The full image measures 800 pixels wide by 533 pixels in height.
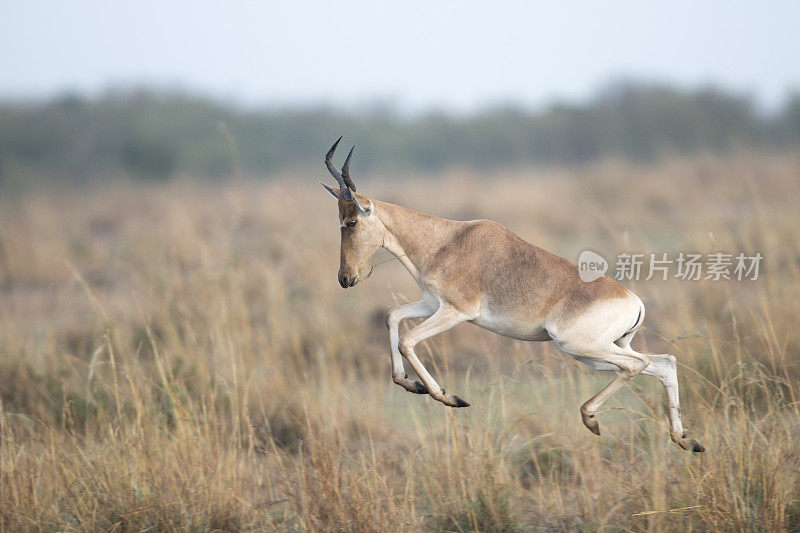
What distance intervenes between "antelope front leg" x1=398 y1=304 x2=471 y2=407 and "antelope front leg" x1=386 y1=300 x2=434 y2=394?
6 cm

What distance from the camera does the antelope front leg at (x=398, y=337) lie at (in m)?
2.52

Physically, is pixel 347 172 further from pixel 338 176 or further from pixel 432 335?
pixel 432 335

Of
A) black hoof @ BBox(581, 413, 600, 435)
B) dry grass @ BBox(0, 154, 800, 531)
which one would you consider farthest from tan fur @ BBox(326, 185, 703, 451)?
dry grass @ BBox(0, 154, 800, 531)

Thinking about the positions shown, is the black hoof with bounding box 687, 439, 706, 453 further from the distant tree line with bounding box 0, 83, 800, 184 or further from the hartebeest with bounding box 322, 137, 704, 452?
the distant tree line with bounding box 0, 83, 800, 184

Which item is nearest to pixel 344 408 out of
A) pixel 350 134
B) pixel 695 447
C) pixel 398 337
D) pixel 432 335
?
pixel 398 337

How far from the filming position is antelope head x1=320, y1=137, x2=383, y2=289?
2.45 m

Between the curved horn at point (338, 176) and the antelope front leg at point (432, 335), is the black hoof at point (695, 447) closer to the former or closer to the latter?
the antelope front leg at point (432, 335)

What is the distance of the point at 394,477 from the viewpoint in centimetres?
515

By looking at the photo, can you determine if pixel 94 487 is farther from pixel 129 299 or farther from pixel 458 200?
pixel 458 200

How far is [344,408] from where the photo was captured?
5.95 metres

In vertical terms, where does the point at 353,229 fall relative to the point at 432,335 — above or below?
above

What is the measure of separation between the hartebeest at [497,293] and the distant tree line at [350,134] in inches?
1106

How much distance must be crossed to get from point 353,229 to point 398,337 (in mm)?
410

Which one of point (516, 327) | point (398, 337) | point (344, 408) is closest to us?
point (516, 327)
